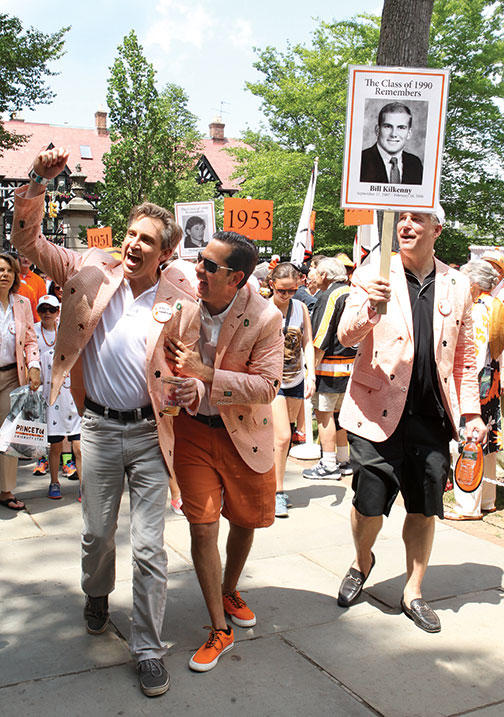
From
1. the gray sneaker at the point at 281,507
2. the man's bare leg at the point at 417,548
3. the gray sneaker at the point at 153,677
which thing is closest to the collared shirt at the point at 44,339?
the gray sneaker at the point at 281,507

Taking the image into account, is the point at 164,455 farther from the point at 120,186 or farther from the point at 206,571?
the point at 120,186

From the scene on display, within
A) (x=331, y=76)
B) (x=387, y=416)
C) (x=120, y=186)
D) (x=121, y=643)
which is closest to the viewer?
(x=121, y=643)

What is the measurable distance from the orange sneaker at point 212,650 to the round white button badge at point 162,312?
57.2 inches

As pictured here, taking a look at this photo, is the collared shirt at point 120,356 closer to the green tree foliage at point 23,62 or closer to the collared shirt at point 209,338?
the collared shirt at point 209,338

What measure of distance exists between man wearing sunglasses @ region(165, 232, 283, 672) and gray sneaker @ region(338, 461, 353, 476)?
143 inches

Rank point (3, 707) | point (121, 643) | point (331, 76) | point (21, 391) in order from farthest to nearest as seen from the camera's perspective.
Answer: point (331, 76), point (21, 391), point (121, 643), point (3, 707)

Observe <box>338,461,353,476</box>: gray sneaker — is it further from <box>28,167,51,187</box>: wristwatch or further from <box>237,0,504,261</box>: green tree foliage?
<box>237,0,504,261</box>: green tree foliage

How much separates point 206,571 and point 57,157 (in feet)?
6.27

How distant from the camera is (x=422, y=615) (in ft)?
12.6

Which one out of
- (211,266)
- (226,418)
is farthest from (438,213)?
(226,418)

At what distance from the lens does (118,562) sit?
455 cm

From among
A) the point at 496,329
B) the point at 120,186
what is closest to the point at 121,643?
the point at 496,329

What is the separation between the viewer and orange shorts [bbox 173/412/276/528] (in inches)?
134

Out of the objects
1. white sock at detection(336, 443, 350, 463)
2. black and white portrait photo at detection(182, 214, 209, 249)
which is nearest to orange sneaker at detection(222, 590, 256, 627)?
white sock at detection(336, 443, 350, 463)
